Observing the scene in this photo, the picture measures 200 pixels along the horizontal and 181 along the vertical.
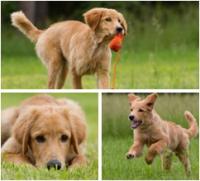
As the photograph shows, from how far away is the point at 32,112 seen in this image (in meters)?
6.98

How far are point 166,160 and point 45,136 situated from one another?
3.22ft

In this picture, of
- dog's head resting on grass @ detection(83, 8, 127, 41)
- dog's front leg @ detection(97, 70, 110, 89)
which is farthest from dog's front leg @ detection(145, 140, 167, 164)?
dog's head resting on grass @ detection(83, 8, 127, 41)

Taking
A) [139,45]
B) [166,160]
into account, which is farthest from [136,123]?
[139,45]

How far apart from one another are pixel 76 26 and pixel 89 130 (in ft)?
4.06

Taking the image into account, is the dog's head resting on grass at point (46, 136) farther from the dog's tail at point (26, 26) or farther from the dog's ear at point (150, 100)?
the dog's tail at point (26, 26)

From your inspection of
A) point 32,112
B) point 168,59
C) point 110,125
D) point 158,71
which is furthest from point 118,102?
point 168,59

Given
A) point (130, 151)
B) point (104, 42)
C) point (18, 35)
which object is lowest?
point (130, 151)

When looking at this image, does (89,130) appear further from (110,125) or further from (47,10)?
(47,10)

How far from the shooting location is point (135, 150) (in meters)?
6.90

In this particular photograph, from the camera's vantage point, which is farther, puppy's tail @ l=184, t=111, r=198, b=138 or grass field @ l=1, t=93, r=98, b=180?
puppy's tail @ l=184, t=111, r=198, b=138

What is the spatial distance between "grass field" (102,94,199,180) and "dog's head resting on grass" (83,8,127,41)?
695 mm

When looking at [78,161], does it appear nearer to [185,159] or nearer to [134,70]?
[185,159]

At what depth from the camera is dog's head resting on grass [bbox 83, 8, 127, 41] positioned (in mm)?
7684

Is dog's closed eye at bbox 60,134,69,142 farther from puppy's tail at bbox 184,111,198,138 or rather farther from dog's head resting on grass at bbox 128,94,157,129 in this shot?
puppy's tail at bbox 184,111,198,138
